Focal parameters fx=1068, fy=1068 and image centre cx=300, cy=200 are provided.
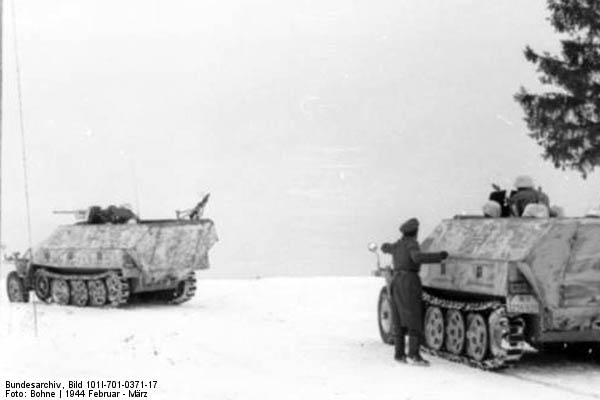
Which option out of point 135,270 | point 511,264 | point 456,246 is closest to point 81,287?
point 135,270

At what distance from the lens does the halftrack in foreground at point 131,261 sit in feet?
77.7

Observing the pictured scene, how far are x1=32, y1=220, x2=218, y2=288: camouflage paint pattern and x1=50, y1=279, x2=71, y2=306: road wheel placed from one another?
0.51 m

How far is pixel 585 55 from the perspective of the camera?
27.8 metres

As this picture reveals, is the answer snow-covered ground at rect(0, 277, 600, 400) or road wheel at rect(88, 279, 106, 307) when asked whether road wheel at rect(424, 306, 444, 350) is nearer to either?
snow-covered ground at rect(0, 277, 600, 400)

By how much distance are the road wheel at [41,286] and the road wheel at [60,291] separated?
0.26 meters

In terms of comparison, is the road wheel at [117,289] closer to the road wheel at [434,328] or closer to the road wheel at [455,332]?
the road wheel at [434,328]

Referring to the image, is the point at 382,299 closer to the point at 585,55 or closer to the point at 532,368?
the point at 532,368

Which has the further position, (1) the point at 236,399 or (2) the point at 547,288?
(2) the point at 547,288

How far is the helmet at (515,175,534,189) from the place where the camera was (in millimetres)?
14773

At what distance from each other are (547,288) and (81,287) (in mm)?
14399

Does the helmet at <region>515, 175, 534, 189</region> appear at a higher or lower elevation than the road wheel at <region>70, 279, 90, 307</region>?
higher

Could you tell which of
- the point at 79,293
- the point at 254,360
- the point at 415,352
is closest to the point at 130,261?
the point at 79,293

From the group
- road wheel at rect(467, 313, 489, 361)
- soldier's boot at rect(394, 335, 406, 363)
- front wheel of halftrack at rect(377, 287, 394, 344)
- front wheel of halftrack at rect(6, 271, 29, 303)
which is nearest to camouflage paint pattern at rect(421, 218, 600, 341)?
road wheel at rect(467, 313, 489, 361)

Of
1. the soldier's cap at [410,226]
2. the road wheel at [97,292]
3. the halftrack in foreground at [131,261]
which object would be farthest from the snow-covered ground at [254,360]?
the road wheel at [97,292]
